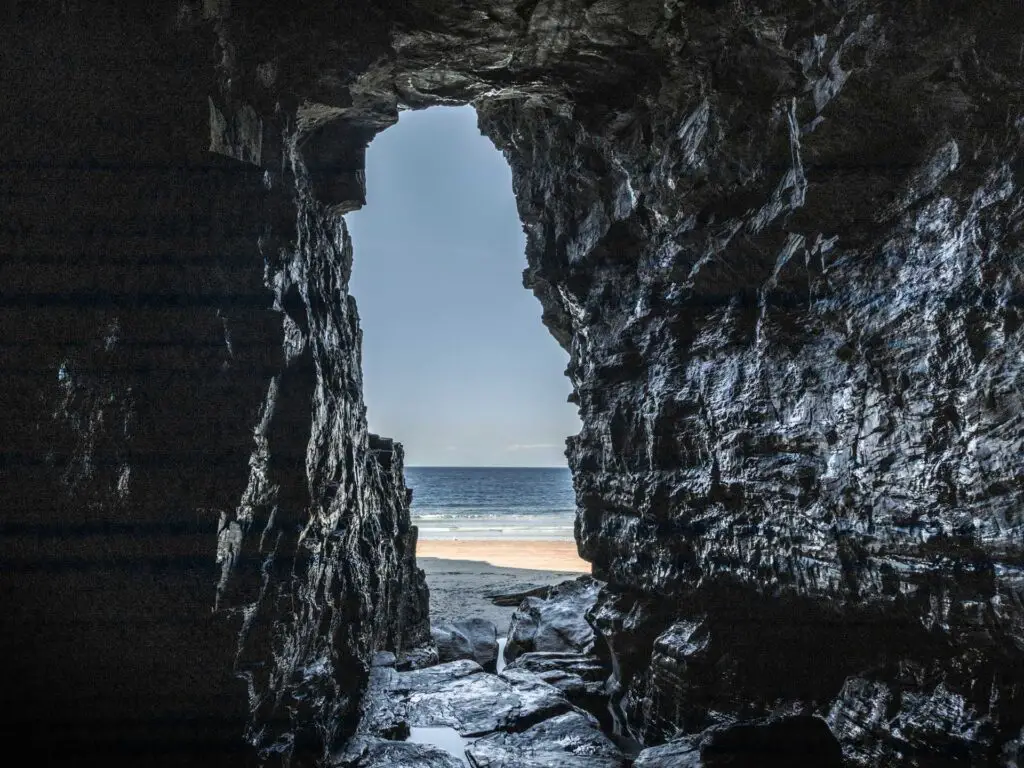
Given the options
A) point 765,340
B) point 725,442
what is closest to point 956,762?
point 725,442

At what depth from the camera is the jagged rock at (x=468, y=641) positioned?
9.46 metres

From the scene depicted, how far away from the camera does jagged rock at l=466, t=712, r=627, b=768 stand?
538cm

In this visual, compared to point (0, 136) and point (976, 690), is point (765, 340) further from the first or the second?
point (0, 136)

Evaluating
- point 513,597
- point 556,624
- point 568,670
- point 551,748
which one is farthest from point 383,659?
point 513,597

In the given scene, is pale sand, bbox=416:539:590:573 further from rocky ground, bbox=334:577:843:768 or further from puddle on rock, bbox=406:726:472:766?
puddle on rock, bbox=406:726:472:766

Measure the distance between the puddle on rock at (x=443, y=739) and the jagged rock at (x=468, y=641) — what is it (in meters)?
3.03

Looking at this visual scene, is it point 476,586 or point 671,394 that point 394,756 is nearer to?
point 671,394

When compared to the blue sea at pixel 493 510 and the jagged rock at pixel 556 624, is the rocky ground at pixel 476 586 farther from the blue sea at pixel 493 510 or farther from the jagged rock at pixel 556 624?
the blue sea at pixel 493 510

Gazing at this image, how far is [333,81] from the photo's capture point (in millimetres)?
5785

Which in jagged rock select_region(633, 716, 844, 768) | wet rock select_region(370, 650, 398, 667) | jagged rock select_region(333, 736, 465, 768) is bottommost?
jagged rock select_region(333, 736, 465, 768)

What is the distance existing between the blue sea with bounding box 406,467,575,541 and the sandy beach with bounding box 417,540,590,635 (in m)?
4.54

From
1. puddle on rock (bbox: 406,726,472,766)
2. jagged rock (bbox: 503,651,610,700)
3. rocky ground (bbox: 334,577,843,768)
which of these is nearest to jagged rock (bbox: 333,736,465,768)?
rocky ground (bbox: 334,577,843,768)

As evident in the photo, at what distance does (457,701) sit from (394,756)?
5.05ft

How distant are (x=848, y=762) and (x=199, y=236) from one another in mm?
5835
